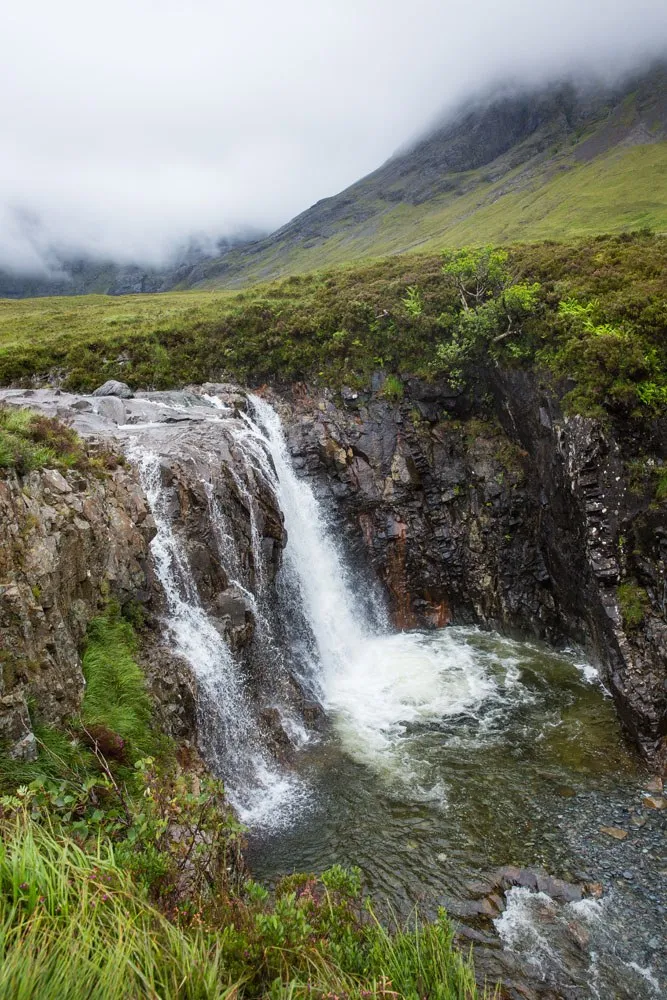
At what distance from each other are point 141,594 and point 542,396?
52.6 feet

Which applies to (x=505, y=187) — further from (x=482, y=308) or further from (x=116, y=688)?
(x=116, y=688)

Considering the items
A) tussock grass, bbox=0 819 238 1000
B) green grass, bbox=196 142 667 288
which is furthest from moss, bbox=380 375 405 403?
tussock grass, bbox=0 819 238 1000

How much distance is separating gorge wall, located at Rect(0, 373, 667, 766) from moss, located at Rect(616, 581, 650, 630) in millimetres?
121

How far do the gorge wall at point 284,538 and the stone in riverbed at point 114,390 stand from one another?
27.3 inches

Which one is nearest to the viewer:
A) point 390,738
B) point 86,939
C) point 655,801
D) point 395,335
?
point 86,939

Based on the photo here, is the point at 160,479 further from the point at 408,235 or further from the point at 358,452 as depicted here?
the point at 408,235

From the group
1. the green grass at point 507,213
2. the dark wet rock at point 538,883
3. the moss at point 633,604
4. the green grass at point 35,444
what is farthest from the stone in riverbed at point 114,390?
the green grass at point 507,213

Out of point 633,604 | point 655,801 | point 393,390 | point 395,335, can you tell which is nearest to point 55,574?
point 655,801

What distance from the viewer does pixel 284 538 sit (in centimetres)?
2009

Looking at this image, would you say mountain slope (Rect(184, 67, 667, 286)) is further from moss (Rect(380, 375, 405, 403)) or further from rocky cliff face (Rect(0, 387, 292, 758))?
rocky cliff face (Rect(0, 387, 292, 758))

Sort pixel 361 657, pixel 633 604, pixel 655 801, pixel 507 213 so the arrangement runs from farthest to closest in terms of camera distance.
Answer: pixel 507 213 → pixel 361 657 → pixel 633 604 → pixel 655 801

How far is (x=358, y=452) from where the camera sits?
25031mm

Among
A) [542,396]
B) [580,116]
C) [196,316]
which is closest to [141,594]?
[542,396]

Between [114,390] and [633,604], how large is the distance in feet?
77.8
